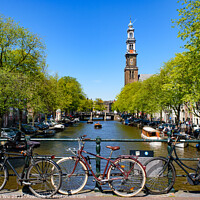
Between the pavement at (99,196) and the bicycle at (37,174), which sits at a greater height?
the bicycle at (37,174)

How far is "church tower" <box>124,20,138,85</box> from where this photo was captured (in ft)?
486

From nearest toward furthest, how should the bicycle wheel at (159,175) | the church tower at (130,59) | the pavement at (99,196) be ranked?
the pavement at (99,196)
the bicycle wheel at (159,175)
the church tower at (130,59)

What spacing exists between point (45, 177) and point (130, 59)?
485 ft

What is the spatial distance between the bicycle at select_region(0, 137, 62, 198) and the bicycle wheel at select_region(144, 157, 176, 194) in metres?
2.09

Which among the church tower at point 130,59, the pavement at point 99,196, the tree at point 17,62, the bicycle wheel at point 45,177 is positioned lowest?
the pavement at point 99,196

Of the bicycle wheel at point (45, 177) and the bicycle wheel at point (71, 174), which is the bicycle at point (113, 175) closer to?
the bicycle wheel at point (71, 174)

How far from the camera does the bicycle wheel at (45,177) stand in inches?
215

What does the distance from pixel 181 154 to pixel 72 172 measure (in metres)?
21.0

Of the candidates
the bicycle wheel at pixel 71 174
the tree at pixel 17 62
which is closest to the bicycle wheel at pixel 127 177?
the bicycle wheel at pixel 71 174

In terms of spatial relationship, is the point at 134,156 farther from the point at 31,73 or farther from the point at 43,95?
the point at 43,95

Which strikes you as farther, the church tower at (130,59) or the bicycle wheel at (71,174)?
the church tower at (130,59)

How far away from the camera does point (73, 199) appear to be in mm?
5293

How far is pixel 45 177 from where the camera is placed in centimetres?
562

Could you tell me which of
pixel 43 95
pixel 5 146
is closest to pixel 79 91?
pixel 43 95
